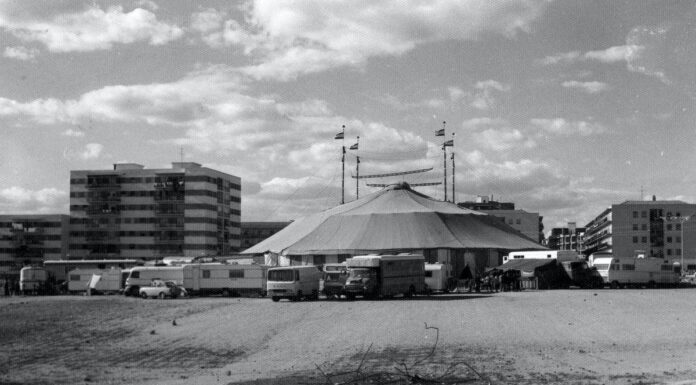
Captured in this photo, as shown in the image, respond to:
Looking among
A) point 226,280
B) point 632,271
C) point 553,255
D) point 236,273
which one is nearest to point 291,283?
point 236,273

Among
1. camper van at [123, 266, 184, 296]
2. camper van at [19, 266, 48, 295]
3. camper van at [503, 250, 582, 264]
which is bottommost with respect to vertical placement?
camper van at [19, 266, 48, 295]

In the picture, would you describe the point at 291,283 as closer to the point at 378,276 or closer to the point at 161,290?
the point at 378,276

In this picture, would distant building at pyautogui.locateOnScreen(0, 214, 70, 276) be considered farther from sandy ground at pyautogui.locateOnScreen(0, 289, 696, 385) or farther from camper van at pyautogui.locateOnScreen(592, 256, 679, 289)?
sandy ground at pyautogui.locateOnScreen(0, 289, 696, 385)

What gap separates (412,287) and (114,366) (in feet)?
126

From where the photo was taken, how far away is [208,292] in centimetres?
6956

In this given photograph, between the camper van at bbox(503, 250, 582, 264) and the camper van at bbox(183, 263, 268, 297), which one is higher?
the camper van at bbox(503, 250, 582, 264)

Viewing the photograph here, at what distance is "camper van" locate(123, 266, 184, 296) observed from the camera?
69688mm

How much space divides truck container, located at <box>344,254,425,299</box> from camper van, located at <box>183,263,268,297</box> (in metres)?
12.9

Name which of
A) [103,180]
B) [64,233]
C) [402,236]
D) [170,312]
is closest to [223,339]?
[170,312]

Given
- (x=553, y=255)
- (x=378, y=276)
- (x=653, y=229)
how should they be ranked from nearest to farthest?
(x=378, y=276) → (x=553, y=255) → (x=653, y=229)

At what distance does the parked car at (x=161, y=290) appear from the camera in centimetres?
6569

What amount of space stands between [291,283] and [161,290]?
1434cm

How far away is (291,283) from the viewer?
56719 millimetres

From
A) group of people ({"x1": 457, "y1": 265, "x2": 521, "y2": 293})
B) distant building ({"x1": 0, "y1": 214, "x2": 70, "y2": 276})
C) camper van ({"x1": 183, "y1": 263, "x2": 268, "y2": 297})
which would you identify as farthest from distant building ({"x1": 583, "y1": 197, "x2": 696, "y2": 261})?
camper van ({"x1": 183, "y1": 263, "x2": 268, "y2": 297})
